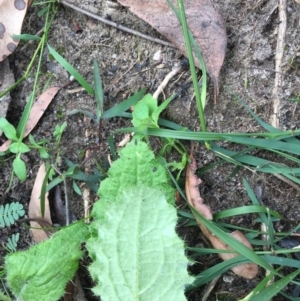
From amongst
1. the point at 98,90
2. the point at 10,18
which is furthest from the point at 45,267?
the point at 10,18

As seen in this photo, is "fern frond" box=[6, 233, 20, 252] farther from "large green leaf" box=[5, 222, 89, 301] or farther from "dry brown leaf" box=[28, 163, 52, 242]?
"large green leaf" box=[5, 222, 89, 301]

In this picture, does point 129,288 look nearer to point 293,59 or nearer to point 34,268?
point 34,268

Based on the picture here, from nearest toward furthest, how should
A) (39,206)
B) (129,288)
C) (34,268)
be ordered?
(129,288)
(34,268)
(39,206)

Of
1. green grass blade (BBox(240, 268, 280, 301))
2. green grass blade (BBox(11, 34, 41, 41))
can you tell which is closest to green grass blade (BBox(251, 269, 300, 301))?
green grass blade (BBox(240, 268, 280, 301))

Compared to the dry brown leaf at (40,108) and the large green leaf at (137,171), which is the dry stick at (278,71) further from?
the dry brown leaf at (40,108)

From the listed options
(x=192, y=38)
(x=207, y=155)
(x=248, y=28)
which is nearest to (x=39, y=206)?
(x=207, y=155)

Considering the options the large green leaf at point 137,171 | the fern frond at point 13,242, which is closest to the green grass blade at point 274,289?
the large green leaf at point 137,171
